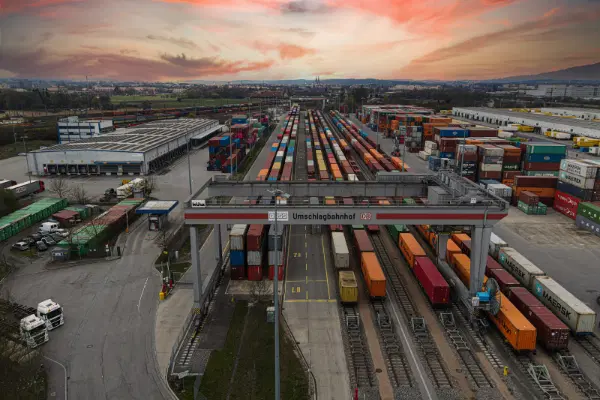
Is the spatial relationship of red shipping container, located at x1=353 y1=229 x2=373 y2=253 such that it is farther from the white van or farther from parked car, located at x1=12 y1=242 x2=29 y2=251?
parked car, located at x1=12 y1=242 x2=29 y2=251

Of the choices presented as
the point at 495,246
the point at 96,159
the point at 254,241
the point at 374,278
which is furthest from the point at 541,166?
the point at 96,159

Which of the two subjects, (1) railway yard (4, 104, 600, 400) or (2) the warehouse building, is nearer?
(1) railway yard (4, 104, 600, 400)

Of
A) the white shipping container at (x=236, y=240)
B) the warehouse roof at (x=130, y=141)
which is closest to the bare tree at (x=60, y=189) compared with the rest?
the warehouse roof at (x=130, y=141)

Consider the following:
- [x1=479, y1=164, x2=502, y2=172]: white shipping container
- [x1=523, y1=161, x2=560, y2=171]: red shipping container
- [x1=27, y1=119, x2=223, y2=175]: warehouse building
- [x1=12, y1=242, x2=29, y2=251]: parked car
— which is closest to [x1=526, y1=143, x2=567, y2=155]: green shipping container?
[x1=523, y1=161, x2=560, y2=171]: red shipping container

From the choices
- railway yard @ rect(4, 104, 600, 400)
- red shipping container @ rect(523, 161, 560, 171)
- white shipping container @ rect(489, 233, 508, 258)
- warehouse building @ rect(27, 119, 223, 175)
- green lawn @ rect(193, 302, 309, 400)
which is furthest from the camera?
warehouse building @ rect(27, 119, 223, 175)

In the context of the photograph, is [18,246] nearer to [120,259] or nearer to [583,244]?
[120,259]

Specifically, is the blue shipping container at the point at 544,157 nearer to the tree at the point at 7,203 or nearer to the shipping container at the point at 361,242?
the shipping container at the point at 361,242

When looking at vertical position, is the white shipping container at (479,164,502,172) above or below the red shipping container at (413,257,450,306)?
above

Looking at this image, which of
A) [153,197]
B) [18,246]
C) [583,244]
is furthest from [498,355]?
[153,197]
